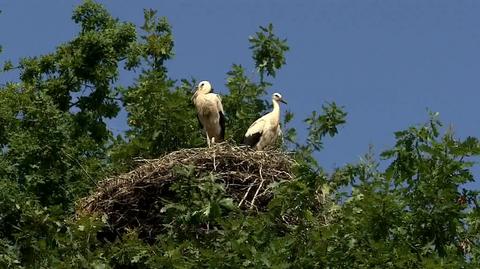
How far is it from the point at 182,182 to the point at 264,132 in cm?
323

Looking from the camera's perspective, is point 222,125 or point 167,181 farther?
point 222,125

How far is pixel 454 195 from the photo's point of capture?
14609 mm

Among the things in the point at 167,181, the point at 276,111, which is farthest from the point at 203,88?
the point at 167,181

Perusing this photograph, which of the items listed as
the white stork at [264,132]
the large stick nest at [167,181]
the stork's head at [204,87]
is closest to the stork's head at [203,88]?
the stork's head at [204,87]

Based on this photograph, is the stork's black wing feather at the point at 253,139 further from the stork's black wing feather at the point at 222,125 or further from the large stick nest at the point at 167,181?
the large stick nest at the point at 167,181

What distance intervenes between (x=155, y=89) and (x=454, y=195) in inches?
290

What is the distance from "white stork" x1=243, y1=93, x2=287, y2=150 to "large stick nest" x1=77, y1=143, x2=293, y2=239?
1855 millimetres

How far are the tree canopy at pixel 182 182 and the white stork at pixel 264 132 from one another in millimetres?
192

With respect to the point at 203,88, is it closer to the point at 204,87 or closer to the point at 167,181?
the point at 204,87

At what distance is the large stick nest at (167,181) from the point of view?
18.4 metres

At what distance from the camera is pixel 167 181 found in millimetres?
18453

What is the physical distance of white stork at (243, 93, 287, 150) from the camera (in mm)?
20766

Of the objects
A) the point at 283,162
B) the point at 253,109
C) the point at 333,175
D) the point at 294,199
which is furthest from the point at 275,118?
the point at 294,199

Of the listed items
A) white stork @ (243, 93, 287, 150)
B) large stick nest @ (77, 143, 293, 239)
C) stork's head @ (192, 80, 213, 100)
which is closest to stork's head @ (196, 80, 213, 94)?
stork's head @ (192, 80, 213, 100)
